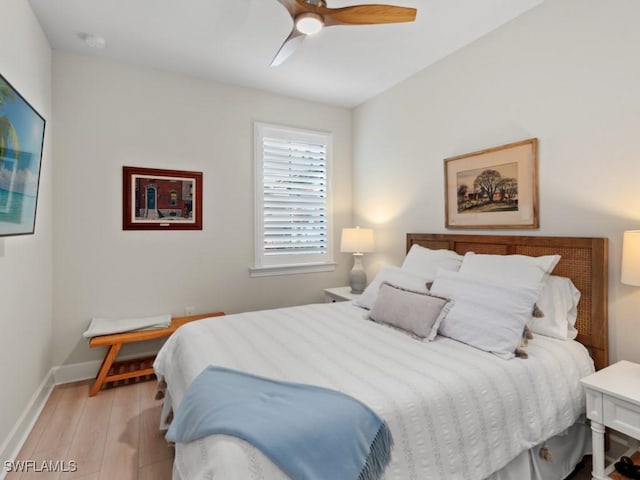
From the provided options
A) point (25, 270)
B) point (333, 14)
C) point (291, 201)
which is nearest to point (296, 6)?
point (333, 14)

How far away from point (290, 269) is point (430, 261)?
166 centimetres

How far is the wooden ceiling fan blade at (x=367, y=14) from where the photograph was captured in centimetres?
182

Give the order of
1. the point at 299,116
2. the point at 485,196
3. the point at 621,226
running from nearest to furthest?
the point at 621,226 < the point at 485,196 < the point at 299,116

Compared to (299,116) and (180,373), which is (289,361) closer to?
(180,373)

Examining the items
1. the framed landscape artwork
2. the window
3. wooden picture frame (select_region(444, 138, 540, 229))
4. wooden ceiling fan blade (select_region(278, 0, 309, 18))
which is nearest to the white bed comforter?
wooden picture frame (select_region(444, 138, 540, 229))

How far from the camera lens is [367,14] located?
1863 millimetres

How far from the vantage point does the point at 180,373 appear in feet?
5.49

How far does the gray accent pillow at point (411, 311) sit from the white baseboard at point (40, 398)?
7.39 feet

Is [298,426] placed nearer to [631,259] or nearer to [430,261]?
[631,259]

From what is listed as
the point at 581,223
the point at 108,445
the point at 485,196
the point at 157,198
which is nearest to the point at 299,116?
the point at 157,198

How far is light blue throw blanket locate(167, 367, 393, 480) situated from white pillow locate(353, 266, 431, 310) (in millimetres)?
1238

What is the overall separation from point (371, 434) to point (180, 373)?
1024 mm

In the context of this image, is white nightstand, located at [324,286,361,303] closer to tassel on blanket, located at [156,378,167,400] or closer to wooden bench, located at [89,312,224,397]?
wooden bench, located at [89,312,224,397]

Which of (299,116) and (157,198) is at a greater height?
(299,116)
